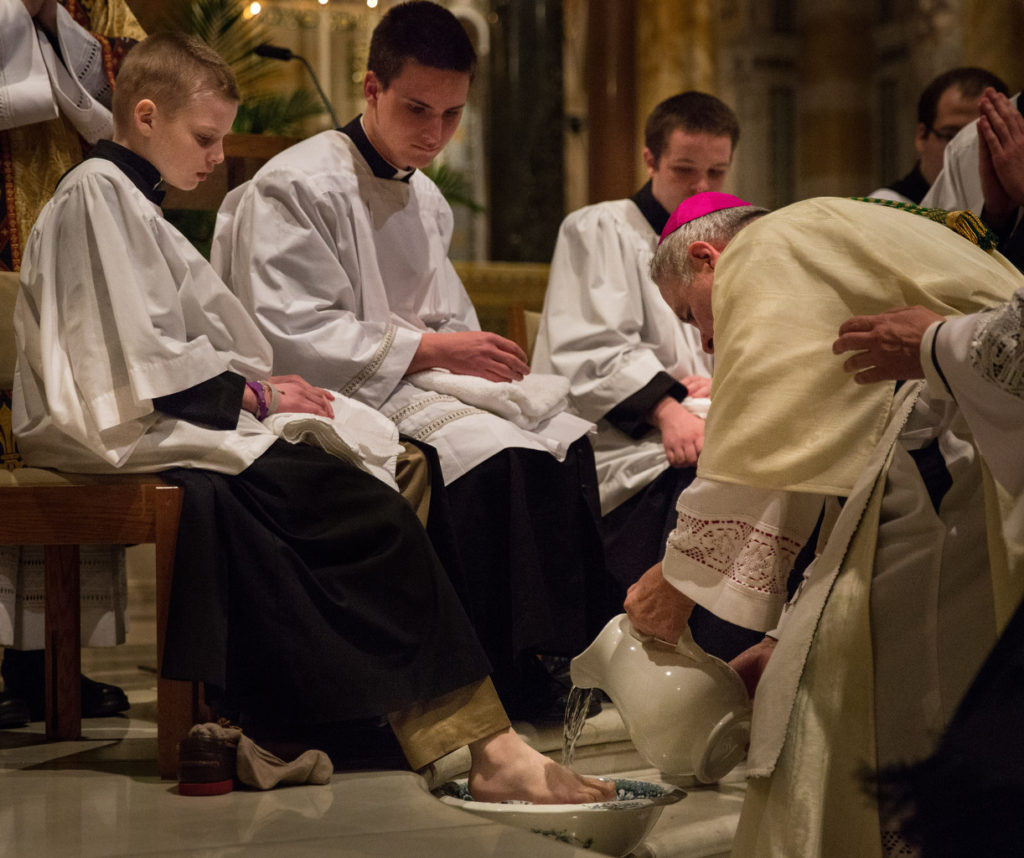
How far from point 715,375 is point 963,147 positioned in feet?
8.80

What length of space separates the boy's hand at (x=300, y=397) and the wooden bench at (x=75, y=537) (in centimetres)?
41

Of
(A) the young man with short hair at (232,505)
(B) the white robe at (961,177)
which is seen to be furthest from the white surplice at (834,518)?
(B) the white robe at (961,177)

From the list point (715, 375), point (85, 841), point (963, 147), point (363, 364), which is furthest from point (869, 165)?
point (85, 841)

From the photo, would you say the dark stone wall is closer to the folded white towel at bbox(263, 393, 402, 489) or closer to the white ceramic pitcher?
the folded white towel at bbox(263, 393, 402, 489)

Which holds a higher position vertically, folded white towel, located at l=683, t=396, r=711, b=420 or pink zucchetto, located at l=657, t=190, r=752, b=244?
pink zucchetto, located at l=657, t=190, r=752, b=244

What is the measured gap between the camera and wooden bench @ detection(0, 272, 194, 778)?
119 inches

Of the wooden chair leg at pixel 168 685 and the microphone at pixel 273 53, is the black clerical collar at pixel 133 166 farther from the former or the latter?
the microphone at pixel 273 53

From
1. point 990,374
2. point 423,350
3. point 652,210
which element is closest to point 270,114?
point 652,210

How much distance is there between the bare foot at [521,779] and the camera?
294 cm

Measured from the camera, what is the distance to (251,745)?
2.90m

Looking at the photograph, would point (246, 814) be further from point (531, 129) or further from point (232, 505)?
point (531, 129)

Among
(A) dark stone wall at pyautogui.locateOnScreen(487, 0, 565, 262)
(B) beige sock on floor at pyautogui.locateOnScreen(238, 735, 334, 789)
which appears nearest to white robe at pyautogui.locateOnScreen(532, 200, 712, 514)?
(B) beige sock on floor at pyautogui.locateOnScreen(238, 735, 334, 789)

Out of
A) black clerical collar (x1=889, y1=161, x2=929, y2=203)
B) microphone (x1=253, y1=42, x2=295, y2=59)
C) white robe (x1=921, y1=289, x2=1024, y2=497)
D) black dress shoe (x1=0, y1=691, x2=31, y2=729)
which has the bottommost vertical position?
black dress shoe (x1=0, y1=691, x2=31, y2=729)

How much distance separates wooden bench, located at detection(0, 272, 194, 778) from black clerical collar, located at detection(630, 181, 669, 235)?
92.9 inches
